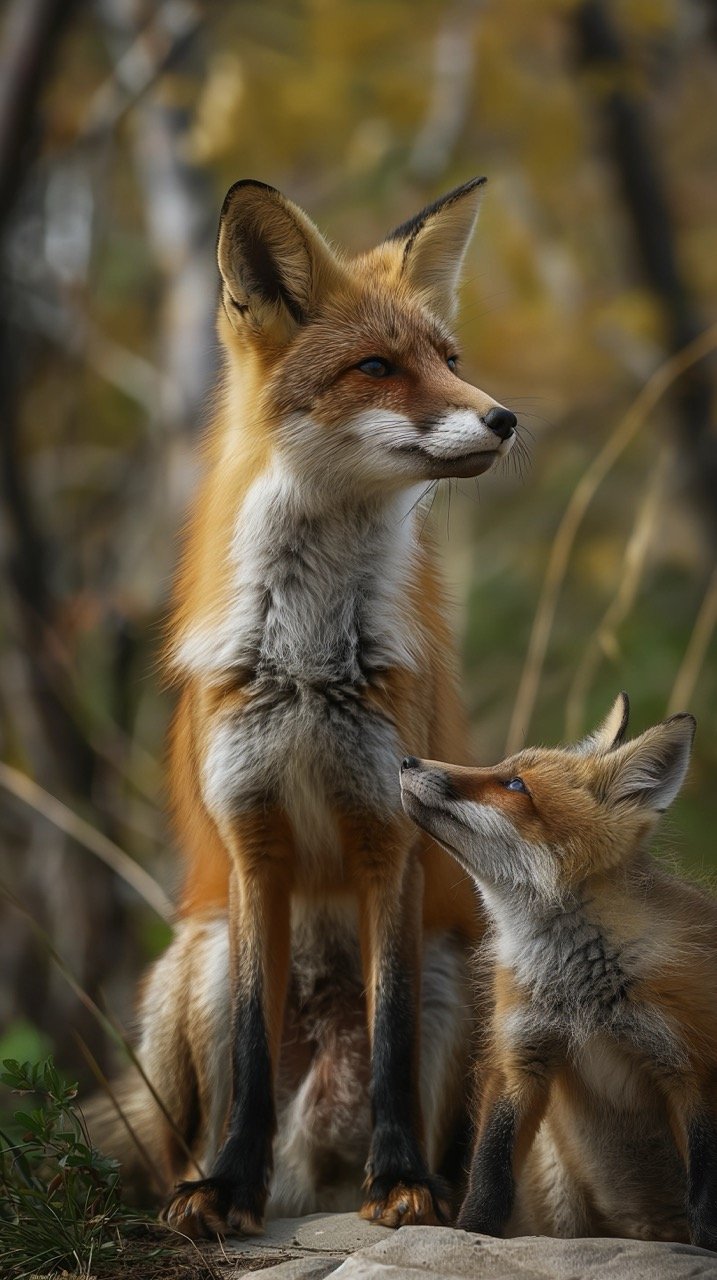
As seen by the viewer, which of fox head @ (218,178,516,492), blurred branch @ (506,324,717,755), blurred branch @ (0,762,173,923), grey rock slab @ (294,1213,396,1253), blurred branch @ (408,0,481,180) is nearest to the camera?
grey rock slab @ (294,1213,396,1253)

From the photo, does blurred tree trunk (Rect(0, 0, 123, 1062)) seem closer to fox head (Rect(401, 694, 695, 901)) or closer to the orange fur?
the orange fur

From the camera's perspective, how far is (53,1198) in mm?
3523

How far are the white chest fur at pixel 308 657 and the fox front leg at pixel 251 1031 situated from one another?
109 mm

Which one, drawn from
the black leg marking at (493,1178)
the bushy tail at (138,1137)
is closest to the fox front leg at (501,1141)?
the black leg marking at (493,1178)

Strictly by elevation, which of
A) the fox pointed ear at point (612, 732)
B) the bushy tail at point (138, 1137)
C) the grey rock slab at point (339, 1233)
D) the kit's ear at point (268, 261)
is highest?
the kit's ear at point (268, 261)

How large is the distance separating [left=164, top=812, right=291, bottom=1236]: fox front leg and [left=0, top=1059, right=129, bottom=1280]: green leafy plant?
24 cm

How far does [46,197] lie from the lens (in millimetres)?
10438

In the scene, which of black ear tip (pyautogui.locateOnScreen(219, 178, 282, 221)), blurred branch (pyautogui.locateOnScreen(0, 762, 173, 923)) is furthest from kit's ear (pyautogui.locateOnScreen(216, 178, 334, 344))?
blurred branch (pyautogui.locateOnScreen(0, 762, 173, 923))

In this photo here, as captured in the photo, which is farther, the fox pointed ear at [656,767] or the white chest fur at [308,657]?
the white chest fur at [308,657]

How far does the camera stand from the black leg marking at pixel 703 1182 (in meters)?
3.16

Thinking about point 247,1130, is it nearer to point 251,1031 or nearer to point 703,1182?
point 251,1031

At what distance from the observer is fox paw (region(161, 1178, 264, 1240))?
3.61 metres

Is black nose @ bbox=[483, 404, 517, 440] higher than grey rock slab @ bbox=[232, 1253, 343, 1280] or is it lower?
higher

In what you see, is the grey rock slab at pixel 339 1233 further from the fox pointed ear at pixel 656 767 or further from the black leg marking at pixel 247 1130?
the fox pointed ear at pixel 656 767
